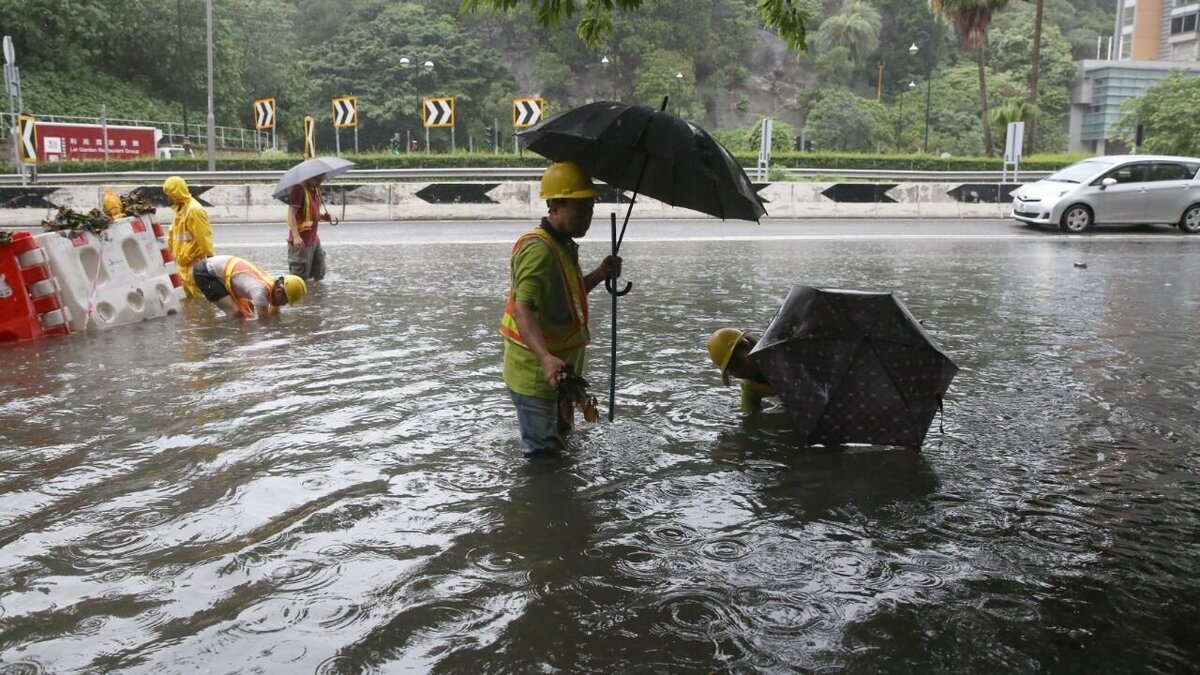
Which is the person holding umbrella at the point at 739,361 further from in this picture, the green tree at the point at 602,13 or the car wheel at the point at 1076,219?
the car wheel at the point at 1076,219

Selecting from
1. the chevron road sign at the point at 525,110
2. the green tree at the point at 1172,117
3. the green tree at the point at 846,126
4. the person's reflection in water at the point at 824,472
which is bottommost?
the person's reflection in water at the point at 824,472

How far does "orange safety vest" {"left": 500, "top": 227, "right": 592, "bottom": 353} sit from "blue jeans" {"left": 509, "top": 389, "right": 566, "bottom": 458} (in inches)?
10.7

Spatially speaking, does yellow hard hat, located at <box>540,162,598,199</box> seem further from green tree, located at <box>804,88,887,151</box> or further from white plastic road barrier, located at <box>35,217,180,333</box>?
green tree, located at <box>804,88,887,151</box>

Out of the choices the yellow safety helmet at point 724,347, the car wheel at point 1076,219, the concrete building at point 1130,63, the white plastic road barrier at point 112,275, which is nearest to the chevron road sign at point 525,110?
the car wheel at point 1076,219

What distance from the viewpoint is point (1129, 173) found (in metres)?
19.8

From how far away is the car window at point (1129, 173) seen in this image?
19719mm

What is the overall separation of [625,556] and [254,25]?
7416 centimetres

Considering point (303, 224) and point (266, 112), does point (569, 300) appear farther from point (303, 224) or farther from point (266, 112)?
point (266, 112)

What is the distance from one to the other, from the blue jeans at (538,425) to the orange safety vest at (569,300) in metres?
0.27

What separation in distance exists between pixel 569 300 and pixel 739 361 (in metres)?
1.71

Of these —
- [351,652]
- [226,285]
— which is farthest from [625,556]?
[226,285]

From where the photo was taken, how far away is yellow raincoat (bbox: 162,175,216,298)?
1037 centimetres

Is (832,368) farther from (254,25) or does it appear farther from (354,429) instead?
(254,25)

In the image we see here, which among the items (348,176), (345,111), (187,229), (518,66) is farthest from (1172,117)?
(518,66)
